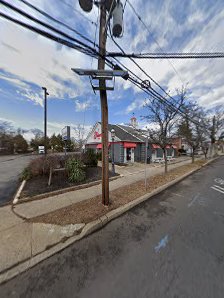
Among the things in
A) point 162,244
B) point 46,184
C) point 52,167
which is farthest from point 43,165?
point 162,244

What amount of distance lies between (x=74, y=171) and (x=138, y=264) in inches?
265

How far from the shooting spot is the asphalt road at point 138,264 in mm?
2449

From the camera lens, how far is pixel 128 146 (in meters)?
19.1

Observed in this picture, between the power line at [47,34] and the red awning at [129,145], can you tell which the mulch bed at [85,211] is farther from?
the red awning at [129,145]

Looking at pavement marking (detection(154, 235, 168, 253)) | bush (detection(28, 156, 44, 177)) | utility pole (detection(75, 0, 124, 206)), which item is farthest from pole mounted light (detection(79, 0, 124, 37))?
bush (detection(28, 156, 44, 177))

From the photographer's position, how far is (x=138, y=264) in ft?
9.80

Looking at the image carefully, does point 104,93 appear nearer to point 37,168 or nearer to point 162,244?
point 162,244

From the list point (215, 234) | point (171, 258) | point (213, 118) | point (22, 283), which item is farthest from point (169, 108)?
point (213, 118)

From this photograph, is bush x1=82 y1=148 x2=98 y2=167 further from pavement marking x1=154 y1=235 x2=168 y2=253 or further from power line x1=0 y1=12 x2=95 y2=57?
pavement marking x1=154 y1=235 x2=168 y2=253

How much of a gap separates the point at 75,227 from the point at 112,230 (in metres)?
1.02

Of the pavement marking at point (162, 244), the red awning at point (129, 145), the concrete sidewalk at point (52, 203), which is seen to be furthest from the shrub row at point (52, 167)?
the red awning at point (129, 145)

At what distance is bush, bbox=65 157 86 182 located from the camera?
29.2 feet

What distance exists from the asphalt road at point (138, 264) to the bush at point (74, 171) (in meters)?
4.64

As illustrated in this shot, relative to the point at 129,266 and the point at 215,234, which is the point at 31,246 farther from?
the point at 215,234
